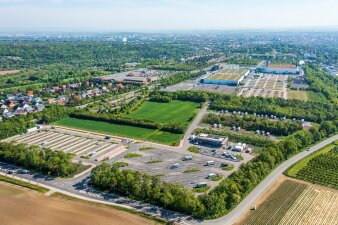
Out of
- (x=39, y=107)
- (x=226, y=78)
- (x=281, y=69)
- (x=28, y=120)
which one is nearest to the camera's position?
(x=28, y=120)

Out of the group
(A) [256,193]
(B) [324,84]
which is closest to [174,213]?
Answer: (A) [256,193]

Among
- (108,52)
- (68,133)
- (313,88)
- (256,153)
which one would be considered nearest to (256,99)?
(313,88)

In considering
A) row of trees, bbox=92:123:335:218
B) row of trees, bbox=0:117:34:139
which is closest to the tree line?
row of trees, bbox=0:117:34:139

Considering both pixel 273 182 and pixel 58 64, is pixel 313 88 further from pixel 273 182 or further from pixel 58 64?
pixel 58 64

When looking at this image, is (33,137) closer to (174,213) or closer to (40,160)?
(40,160)

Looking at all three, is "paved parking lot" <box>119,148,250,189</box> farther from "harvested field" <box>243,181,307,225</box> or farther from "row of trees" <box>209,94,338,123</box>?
"row of trees" <box>209,94,338,123</box>

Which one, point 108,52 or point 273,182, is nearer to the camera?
point 273,182
